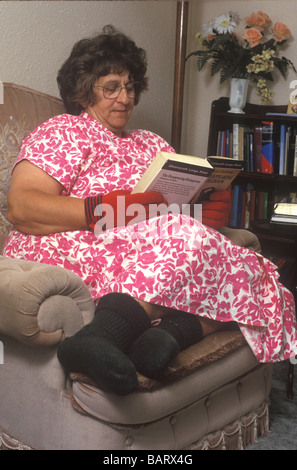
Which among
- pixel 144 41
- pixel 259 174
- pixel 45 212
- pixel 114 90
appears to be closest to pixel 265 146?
pixel 259 174

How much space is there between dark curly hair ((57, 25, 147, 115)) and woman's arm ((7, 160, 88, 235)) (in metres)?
0.32

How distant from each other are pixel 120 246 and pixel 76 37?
3.70ft

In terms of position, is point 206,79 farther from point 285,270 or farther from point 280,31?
point 285,270

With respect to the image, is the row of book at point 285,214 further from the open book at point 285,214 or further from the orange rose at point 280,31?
the orange rose at point 280,31

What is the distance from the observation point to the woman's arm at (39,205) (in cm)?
134

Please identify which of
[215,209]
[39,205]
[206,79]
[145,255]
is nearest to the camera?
[145,255]

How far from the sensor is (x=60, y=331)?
112 centimetres

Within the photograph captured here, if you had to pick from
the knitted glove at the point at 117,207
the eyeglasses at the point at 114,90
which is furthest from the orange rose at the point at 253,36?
the knitted glove at the point at 117,207

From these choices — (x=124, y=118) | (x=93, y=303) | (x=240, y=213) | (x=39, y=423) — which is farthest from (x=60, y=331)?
(x=240, y=213)

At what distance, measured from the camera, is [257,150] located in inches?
96.5

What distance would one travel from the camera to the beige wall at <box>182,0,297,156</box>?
2.57m

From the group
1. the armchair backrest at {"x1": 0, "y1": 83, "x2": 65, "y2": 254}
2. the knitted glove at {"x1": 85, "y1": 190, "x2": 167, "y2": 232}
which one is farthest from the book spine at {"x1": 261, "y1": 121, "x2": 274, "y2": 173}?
the knitted glove at {"x1": 85, "y1": 190, "x2": 167, "y2": 232}

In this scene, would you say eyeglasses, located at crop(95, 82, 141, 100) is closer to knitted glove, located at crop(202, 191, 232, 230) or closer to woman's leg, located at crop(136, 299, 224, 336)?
knitted glove, located at crop(202, 191, 232, 230)
